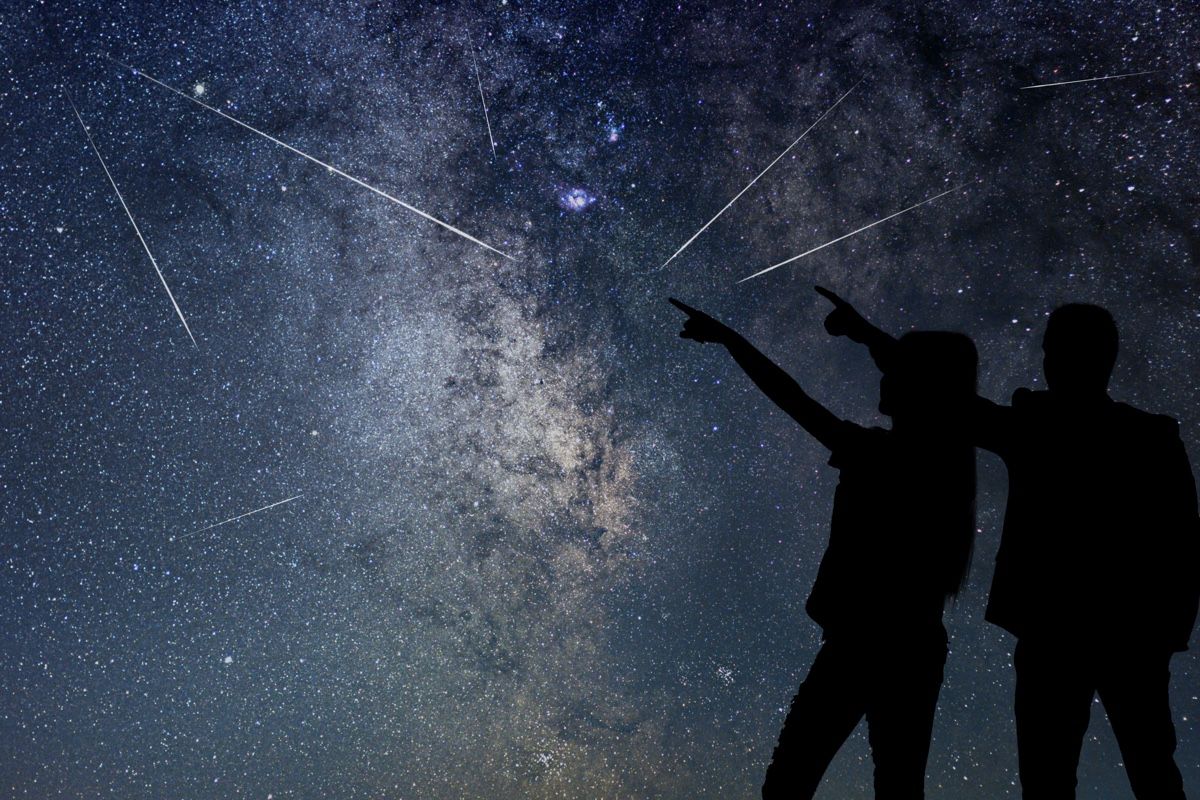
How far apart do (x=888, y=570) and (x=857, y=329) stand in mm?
721

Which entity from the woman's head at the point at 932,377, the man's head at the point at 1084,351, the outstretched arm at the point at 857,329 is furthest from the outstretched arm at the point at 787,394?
the man's head at the point at 1084,351

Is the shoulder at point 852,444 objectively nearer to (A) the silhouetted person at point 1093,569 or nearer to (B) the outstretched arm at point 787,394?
(B) the outstretched arm at point 787,394

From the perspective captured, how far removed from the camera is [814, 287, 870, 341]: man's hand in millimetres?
1901

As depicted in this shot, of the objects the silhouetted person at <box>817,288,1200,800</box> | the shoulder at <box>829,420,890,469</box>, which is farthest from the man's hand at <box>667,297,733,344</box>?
the silhouetted person at <box>817,288,1200,800</box>

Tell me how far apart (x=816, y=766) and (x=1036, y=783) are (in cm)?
53

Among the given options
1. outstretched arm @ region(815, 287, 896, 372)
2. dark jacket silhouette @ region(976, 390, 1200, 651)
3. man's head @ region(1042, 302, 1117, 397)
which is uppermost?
man's head @ region(1042, 302, 1117, 397)

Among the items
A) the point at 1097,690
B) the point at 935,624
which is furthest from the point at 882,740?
the point at 1097,690

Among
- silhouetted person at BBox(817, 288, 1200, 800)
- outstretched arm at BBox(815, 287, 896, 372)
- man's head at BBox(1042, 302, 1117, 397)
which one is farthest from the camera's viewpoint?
outstretched arm at BBox(815, 287, 896, 372)

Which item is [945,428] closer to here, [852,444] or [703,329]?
[852,444]

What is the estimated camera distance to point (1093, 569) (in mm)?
1500

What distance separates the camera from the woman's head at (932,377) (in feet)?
5.23

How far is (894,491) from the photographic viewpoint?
1.54 m

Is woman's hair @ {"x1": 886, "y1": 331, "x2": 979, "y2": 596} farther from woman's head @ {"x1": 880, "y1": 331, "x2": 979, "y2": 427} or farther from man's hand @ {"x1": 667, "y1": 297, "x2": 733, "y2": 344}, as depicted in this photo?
man's hand @ {"x1": 667, "y1": 297, "x2": 733, "y2": 344}

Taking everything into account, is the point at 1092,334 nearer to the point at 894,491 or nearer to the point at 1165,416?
the point at 1165,416
